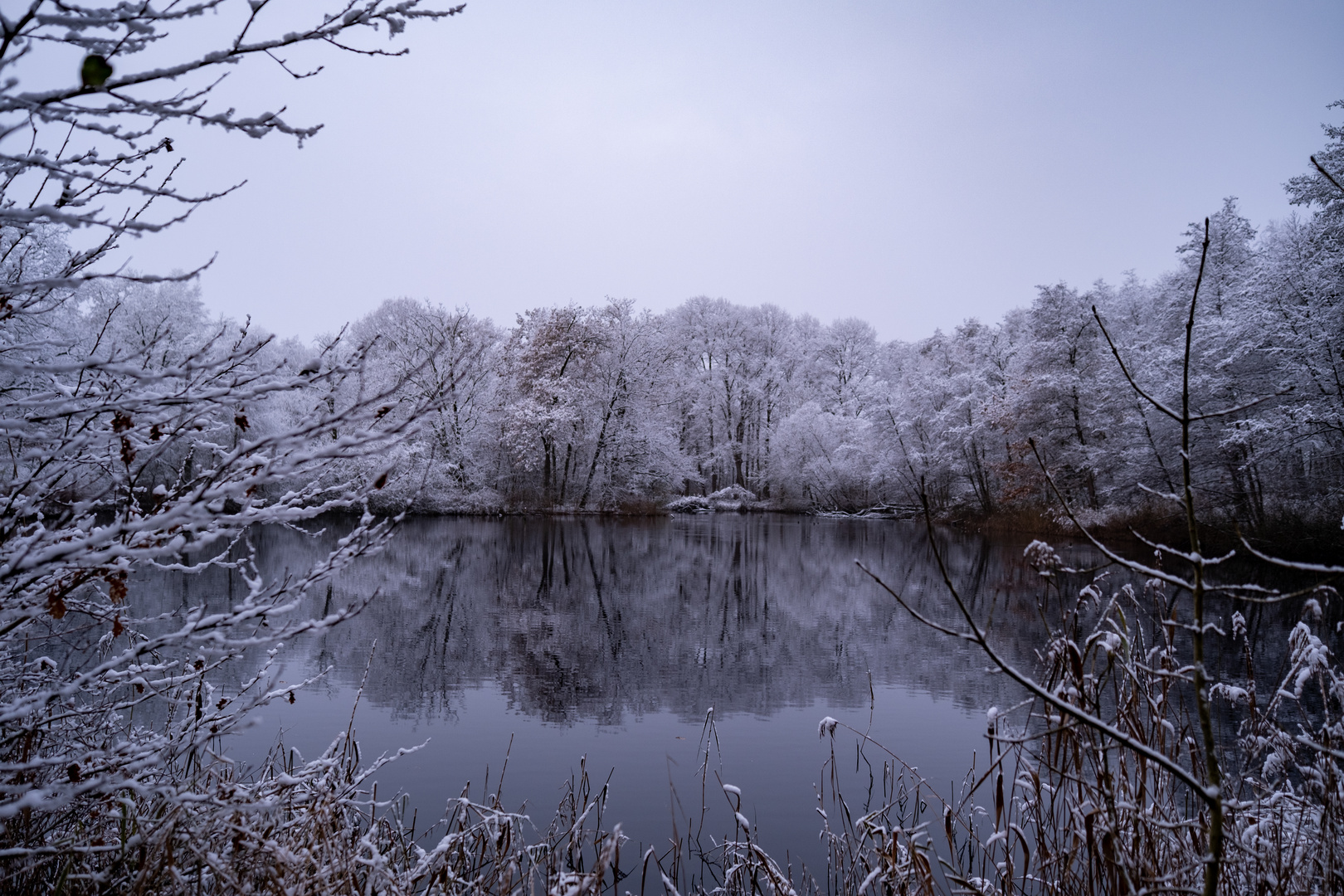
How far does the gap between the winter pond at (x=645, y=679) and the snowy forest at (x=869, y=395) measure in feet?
13.2

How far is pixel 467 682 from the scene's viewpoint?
24.3 ft

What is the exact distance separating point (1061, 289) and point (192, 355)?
2773 centimetres

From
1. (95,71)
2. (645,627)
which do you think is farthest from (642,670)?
(95,71)

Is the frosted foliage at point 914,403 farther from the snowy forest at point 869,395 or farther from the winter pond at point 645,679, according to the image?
the winter pond at point 645,679

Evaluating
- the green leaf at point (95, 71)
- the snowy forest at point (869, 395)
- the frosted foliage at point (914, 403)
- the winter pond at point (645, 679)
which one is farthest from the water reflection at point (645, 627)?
the green leaf at point (95, 71)

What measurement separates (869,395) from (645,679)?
27386 millimetres

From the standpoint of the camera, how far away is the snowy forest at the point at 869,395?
16.3m

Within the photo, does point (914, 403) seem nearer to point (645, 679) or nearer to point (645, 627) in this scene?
point (645, 627)

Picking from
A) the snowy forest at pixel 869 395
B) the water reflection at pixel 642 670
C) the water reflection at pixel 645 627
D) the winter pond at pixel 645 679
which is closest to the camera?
the winter pond at pixel 645 679

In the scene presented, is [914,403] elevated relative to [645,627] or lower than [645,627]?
elevated

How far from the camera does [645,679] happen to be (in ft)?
25.0

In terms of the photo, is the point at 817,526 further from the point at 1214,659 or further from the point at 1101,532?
the point at 1214,659

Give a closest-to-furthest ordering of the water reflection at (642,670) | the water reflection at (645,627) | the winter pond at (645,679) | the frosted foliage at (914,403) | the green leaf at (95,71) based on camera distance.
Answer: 1. the green leaf at (95,71)
2. the winter pond at (645,679)
3. the water reflection at (642,670)
4. the water reflection at (645,627)
5. the frosted foliage at (914,403)

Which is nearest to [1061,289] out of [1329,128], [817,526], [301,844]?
[1329,128]
